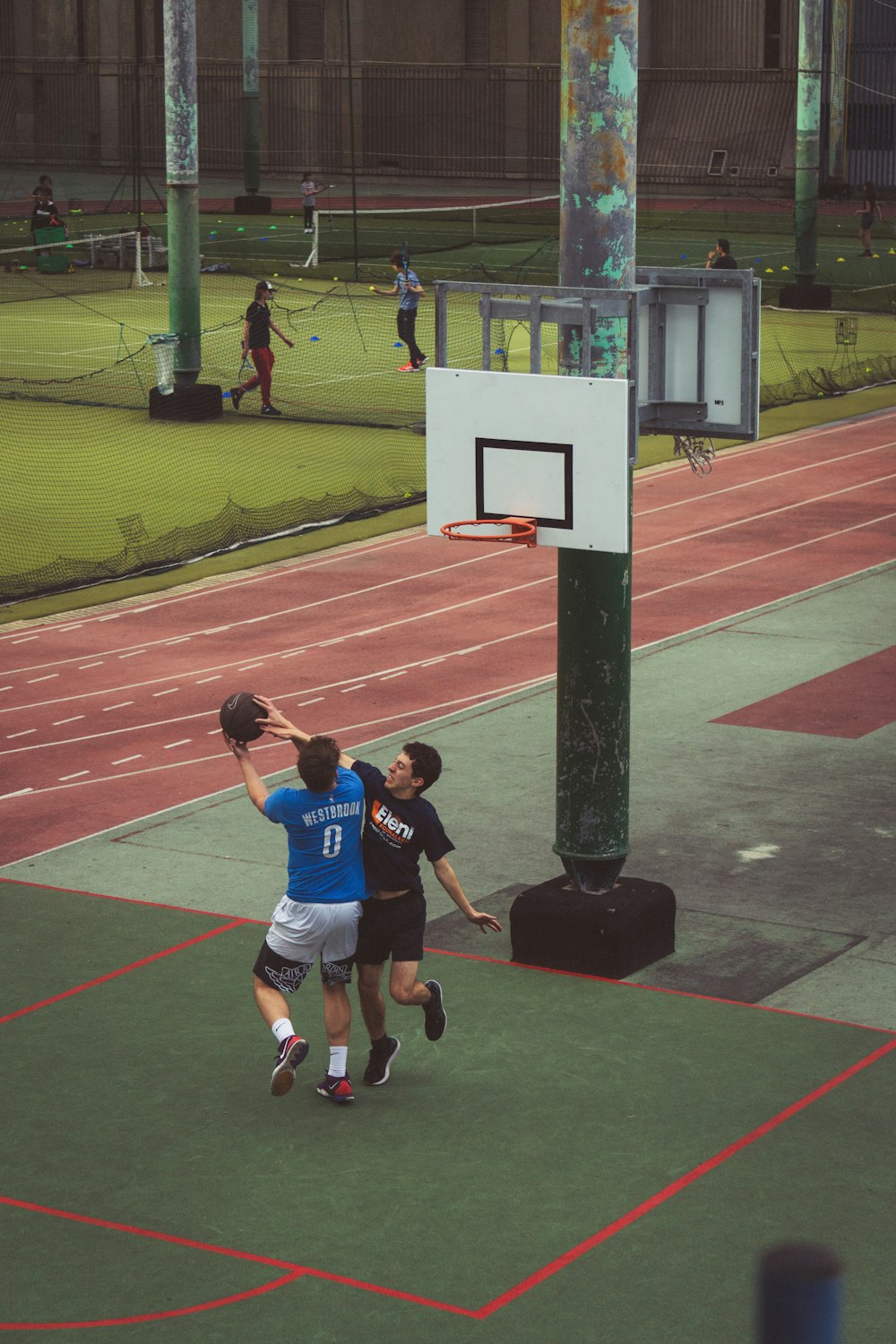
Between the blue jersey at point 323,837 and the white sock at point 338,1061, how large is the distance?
0.66m

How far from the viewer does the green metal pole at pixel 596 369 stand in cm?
1005

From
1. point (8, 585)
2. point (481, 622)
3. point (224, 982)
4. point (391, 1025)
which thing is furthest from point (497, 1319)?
point (8, 585)

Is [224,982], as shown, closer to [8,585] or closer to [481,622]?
[481,622]

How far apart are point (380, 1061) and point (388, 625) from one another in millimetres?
9678

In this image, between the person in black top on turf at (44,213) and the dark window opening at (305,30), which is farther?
the dark window opening at (305,30)

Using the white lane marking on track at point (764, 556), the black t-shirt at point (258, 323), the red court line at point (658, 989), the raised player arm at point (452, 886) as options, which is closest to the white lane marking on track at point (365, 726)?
the red court line at point (658, 989)

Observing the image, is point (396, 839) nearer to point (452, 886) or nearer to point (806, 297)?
point (452, 886)

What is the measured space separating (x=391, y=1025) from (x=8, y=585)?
11.0 meters

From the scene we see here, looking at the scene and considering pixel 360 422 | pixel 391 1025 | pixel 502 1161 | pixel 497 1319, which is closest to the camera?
pixel 497 1319

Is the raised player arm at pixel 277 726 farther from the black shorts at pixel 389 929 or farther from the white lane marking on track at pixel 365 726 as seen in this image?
the white lane marking on track at pixel 365 726

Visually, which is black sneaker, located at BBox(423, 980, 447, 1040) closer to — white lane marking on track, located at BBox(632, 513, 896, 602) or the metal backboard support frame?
the metal backboard support frame

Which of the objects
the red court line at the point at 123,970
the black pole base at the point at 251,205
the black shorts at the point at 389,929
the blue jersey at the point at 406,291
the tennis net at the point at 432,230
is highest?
the black pole base at the point at 251,205

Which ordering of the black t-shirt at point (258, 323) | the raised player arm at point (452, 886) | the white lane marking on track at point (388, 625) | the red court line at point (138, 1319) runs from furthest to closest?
the black t-shirt at point (258, 323) → the white lane marking on track at point (388, 625) → the raised player arm at point (452, 886) → the red court line at point (138, 1319)

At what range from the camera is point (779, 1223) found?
7.55 m
